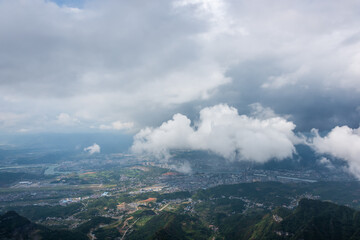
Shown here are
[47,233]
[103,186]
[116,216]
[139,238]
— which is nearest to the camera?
[47,233]

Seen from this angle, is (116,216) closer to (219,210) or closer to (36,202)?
(219,210)

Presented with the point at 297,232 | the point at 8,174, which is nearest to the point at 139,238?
the point at 297,232

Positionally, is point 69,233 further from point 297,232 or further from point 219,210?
point 297,232

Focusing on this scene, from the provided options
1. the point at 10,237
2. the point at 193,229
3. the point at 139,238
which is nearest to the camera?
the point at 10,237

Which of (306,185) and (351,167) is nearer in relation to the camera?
(306,185)

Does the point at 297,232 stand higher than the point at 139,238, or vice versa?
the point at 297,232

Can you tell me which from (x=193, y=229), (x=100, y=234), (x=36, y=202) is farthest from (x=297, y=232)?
(x=36, y=202)

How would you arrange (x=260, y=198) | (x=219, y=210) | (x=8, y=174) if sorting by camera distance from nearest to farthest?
(x=219, y=210), (x=260, y=198), (x=8, y=174)

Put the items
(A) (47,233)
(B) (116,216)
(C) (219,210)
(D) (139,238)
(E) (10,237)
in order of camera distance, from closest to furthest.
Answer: (E) (10,237) → (A) (47,233) → (D) (139,238) → (B) (116,216) → (C) (219,210)

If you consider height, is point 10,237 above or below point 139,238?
above
